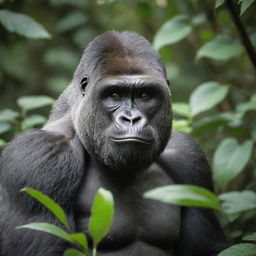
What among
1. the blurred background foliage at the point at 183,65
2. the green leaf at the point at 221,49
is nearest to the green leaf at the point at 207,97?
the blurred background foliage at the point at 183,65

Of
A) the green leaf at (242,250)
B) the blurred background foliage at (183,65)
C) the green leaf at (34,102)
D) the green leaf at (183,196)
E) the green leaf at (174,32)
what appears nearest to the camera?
the green leaf at (183,196)

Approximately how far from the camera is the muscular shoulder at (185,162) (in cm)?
410

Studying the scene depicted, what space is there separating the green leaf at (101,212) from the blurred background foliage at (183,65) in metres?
2.00

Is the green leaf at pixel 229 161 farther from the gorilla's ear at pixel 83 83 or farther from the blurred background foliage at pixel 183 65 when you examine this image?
the gorilla's ear at pixel 83 83

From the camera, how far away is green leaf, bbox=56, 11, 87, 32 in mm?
8984

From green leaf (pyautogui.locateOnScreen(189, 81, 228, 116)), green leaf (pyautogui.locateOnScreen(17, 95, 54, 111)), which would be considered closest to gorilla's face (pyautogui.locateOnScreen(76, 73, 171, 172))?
green leaf (pyautogui.locateOnScreen(189, 81, 228, 116))


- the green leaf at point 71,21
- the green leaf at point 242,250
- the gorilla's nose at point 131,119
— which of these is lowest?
the green leaf at point 242,250

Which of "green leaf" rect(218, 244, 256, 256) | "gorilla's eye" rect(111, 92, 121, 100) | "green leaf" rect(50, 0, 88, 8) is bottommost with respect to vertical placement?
"green leaf" rect(218, 244, 256, 256)

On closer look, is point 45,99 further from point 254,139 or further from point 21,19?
point 254,139

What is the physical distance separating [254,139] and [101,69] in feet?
5.57

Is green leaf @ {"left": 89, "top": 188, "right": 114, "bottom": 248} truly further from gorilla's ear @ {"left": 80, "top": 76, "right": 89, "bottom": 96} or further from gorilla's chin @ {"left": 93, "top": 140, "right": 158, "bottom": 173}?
gorilla's ear @ {"left": 80, "top": 76, "right": 89, "bottom": 96}

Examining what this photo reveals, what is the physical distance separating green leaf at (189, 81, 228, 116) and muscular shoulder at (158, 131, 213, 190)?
45 centimetres

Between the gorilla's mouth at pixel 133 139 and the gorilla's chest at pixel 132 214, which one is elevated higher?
the gorilla's mouth at pixel 133 139

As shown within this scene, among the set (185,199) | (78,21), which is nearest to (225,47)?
(185,199)
